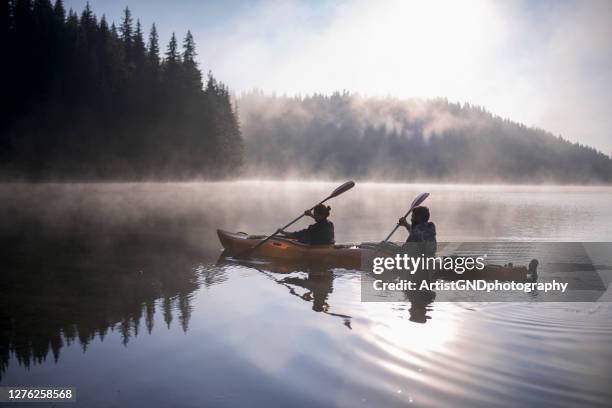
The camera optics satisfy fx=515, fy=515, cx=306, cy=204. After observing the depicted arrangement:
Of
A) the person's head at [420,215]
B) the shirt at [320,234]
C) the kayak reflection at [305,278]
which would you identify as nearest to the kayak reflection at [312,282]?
the kayak reflection at [305,278]

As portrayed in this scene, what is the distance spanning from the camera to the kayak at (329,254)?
1148cm

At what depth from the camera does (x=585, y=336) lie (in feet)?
26.9

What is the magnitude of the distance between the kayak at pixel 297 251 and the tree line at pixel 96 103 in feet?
133

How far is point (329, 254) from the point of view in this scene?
13828 millimetres

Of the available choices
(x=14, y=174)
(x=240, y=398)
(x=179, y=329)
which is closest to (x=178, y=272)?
(x=179, y=329)

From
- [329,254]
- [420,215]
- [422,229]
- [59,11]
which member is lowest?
[329,254]

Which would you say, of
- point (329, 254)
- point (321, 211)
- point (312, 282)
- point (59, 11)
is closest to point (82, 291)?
point (312, 282)

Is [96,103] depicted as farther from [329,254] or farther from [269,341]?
[269,341]

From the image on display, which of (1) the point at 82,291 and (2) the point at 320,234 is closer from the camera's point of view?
(1) the point at 82,291

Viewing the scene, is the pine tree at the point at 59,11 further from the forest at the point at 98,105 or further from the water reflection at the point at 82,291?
the water reflection at the point at 82,291

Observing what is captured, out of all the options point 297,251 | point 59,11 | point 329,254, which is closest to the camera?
point 329,254

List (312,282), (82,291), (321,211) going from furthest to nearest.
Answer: (321,211)
(312,282)
(82,291)

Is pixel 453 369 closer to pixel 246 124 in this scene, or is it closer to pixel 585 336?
pixel 585 336

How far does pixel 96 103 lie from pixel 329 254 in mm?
49662
